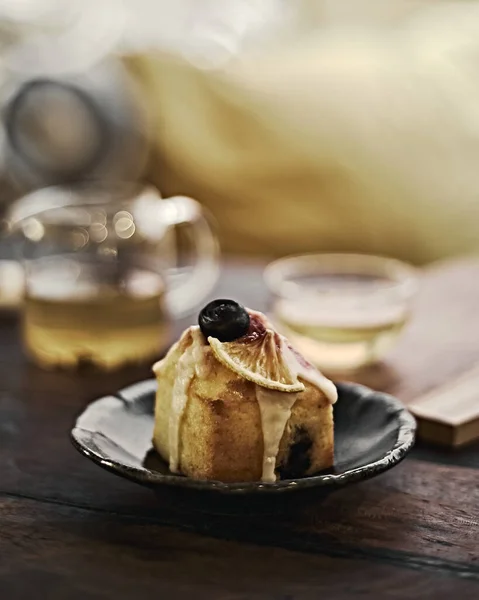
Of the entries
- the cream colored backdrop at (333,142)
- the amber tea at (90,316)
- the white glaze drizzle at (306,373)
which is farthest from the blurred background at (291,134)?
the white glaze drizzle at (306,373)

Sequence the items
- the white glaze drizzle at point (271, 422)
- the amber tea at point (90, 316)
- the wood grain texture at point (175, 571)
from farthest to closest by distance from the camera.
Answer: the amber tea at point (90, 316) → the white glaze drizzle at point (271, 422) → the wood grain texture at point (175, 571)

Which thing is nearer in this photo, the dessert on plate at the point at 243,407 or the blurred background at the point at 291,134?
the dessert on plate at the point at 243,407

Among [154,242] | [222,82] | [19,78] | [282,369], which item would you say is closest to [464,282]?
[154,242]

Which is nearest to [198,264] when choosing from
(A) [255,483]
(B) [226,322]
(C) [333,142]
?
(B) [226,322]

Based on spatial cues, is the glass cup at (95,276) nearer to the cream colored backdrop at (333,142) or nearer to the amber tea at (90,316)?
the amber tea at (90,316)

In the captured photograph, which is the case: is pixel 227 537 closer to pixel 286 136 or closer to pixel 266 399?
pixel 266 399

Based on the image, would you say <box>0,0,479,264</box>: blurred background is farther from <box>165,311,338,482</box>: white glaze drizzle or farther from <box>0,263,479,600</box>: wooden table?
<box>165,311,338,482</box>: white glaze drizzle
